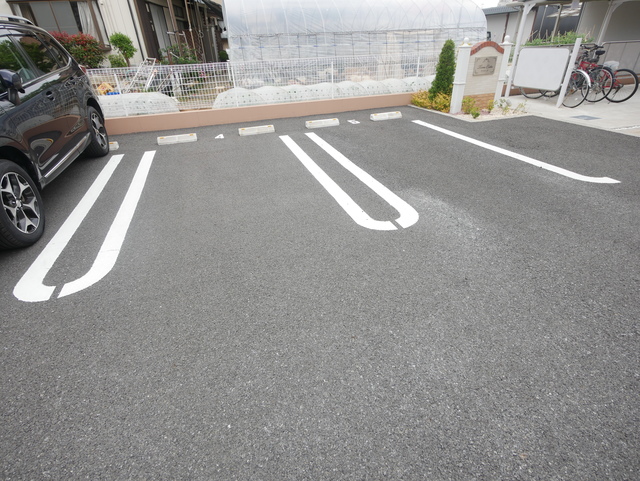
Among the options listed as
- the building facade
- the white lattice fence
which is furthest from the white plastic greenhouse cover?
the white lattice fence

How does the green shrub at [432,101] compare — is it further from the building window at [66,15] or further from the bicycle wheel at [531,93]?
the building window at [66,15]

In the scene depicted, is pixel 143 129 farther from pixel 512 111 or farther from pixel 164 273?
pixel 512 111

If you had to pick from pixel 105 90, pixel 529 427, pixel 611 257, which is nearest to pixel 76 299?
pixel 529 427

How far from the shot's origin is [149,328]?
205 centimetres

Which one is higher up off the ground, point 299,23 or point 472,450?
point 299,23

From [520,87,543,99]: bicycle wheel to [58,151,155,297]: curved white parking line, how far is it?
9867 mm

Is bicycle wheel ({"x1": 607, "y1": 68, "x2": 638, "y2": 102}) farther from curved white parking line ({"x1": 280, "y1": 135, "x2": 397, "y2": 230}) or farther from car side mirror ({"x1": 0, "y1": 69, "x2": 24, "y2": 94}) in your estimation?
car side mirror ({"x1": 0, "y1": 69, "x2": 24, "y2": 94})

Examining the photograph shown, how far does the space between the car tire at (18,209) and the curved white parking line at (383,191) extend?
11.1 feet

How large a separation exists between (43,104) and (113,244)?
1897mm

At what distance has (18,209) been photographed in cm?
292

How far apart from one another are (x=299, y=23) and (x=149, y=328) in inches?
502

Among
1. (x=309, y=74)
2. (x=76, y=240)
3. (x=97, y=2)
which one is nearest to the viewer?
(x=76, y=240)

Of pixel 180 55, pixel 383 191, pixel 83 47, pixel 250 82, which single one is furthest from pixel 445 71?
pixel 83 47

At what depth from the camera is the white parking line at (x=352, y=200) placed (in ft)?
10.4
